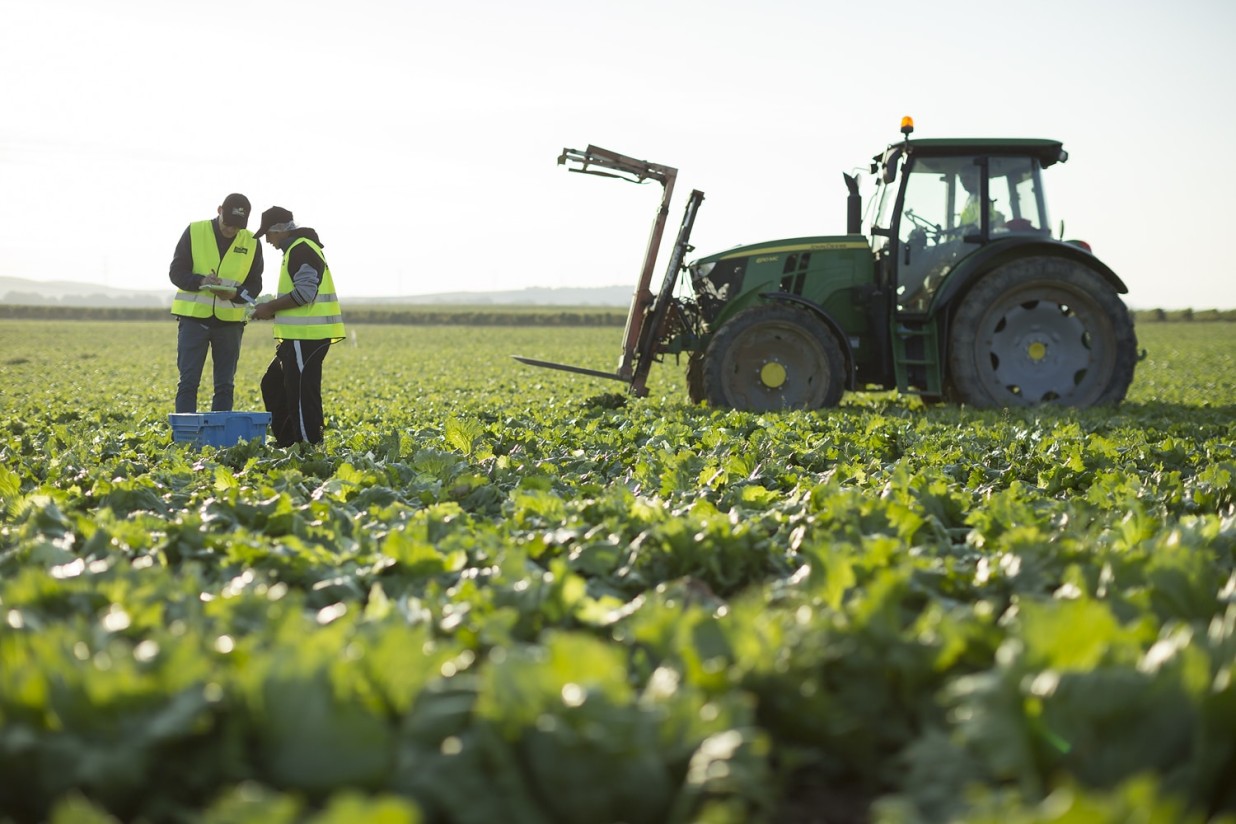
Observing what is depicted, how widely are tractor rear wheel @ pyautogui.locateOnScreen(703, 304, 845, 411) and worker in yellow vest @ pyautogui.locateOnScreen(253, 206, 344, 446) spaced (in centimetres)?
397

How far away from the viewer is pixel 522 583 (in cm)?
297

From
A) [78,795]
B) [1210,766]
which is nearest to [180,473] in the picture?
[78,795]

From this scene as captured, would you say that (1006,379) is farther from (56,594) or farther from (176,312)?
(56,594)

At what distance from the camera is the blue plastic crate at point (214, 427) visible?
7391mm

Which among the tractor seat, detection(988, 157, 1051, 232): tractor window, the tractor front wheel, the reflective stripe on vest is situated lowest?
the tractor front wheel

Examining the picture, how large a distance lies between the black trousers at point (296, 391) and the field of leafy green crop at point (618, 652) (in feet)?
7.53

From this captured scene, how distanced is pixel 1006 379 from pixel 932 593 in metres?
8.04

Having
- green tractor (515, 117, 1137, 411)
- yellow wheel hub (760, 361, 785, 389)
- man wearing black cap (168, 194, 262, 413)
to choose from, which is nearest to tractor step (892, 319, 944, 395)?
green tractor (515, 117, 1137, 411)

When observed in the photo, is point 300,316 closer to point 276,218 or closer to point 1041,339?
point 276,218

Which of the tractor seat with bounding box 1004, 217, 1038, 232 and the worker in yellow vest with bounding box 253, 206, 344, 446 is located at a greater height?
the tractor seat with bounding box 1004, 217, 1038, 232

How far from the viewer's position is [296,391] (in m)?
7.75

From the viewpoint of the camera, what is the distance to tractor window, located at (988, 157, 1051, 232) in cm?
1050

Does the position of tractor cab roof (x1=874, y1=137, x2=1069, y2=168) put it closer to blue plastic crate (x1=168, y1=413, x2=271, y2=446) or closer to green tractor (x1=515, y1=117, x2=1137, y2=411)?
green tractor (x1=515, y1=117, x2=1137, y2=411)

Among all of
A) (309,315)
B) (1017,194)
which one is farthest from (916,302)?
(309,315)
